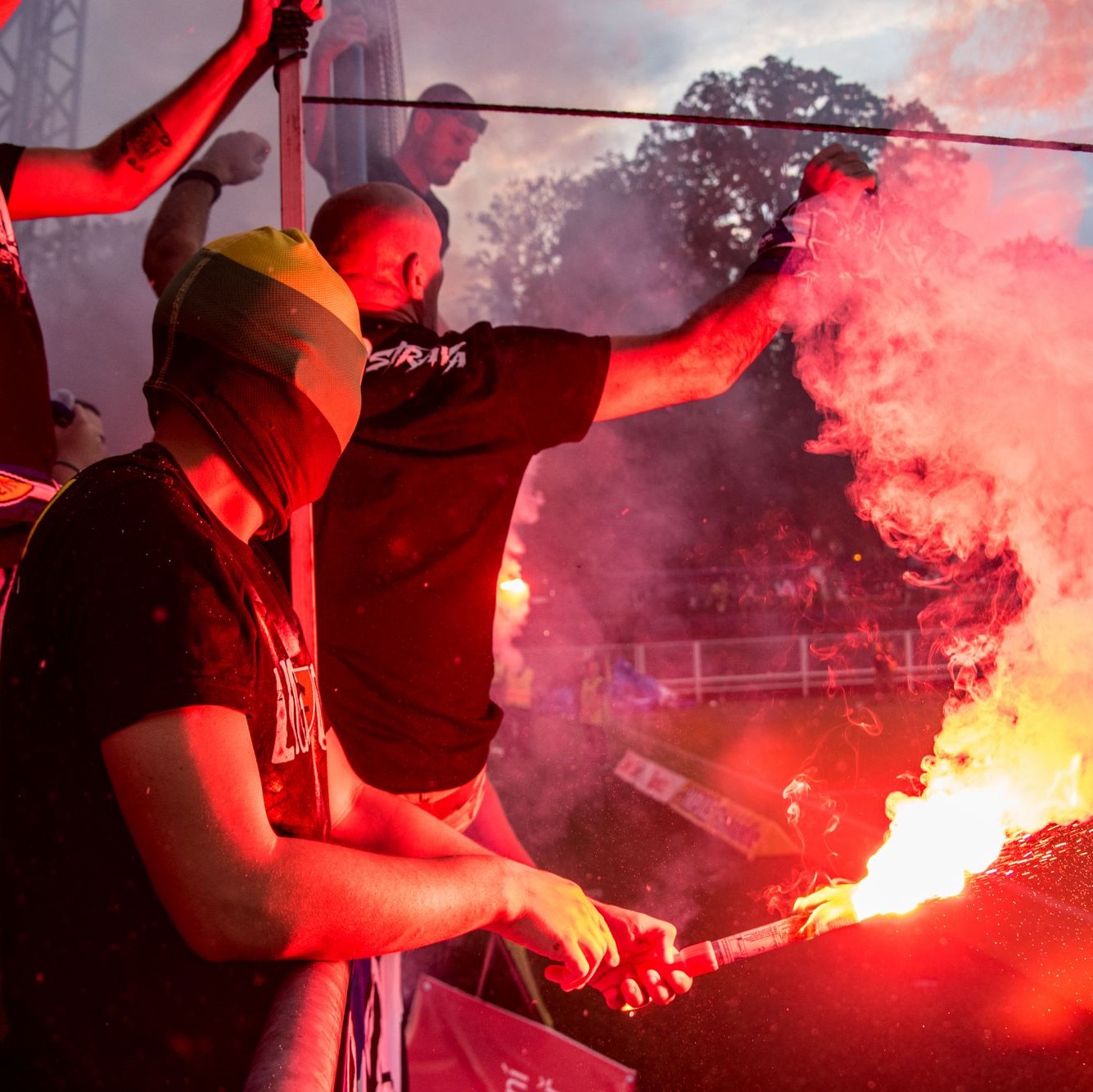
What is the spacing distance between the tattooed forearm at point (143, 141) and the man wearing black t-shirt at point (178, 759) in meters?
1.50

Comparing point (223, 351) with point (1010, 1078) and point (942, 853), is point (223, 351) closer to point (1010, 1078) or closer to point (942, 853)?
point (942, 853)

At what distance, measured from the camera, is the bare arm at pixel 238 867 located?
119 cm

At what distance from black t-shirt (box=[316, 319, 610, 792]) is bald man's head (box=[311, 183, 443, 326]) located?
247 millimetres

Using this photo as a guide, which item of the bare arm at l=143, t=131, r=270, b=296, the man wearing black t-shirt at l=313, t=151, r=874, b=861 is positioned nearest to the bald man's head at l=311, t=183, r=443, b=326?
the man wearing black t-shirt at l=313, t=151, r=874, b=861

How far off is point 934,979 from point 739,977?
104 centimetres

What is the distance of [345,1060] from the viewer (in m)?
1.42

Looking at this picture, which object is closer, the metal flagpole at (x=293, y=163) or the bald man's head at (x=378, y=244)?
the metal flagpole at (x=293, y=163)

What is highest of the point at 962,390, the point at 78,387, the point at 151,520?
the point at 78,387

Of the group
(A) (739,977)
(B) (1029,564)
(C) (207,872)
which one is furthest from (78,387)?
(C) (207,872)

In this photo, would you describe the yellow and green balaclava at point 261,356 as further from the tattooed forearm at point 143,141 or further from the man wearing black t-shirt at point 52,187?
the tattooed forearm at point 143,141

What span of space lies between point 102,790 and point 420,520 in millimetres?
1380

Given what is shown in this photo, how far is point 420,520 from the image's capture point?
2.55 meters

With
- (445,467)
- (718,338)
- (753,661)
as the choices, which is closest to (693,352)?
(718,338)

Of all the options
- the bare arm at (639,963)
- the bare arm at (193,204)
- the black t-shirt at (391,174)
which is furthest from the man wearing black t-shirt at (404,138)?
the bare arm at (639,963)
